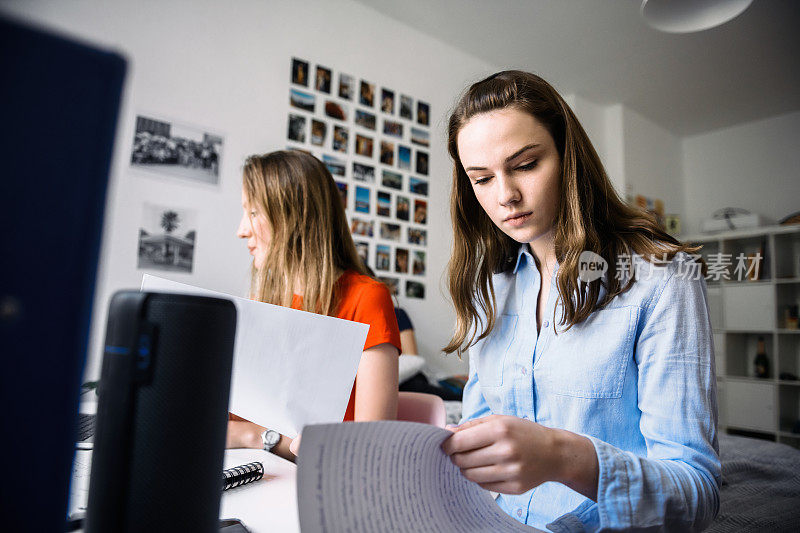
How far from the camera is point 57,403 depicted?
26 centimetres

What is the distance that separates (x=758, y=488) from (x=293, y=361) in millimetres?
1095

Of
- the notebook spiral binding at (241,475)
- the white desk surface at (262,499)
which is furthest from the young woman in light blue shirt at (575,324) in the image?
the notebook spiral binding at (241,475)

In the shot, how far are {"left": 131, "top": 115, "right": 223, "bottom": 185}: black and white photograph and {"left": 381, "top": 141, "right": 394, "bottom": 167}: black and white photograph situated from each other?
0.99m

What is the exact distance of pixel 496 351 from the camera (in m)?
0.89

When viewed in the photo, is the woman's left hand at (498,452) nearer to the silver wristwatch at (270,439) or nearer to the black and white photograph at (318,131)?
the silver wristwatch at (270,439)

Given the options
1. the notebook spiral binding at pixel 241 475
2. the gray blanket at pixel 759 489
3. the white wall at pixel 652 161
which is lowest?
the gray blanket at pixel 759 489

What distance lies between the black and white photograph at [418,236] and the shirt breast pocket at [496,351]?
7.57ft

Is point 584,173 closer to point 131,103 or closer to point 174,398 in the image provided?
point 174,398

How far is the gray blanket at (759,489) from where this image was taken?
0.92 m

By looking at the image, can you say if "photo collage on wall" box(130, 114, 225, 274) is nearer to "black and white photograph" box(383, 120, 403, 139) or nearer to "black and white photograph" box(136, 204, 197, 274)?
"black and white photograph" box(136, 204, 197, 274)

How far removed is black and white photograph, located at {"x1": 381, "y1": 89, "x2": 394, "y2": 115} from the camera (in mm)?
3152

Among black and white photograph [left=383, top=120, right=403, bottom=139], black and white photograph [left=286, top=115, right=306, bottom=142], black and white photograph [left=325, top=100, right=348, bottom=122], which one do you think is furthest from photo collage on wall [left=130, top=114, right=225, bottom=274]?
black and white photograph [left=383, top=120, right=403, bottom=139]

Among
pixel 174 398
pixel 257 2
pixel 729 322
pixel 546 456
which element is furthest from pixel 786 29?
pixel 174 398

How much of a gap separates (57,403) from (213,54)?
101 inches
